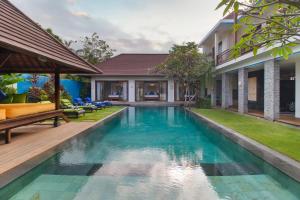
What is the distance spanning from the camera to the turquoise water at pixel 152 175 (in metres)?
4.89

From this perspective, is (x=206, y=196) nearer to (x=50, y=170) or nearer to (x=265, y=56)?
(x=50, y=170)

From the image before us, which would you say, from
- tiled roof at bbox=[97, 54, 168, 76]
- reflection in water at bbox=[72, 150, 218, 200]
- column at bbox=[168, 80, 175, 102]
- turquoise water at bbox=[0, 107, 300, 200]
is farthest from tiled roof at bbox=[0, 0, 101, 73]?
column at bbox=[168, 80, 175, 102]

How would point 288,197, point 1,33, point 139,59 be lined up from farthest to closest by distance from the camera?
point 139,59
point 1,33
point 288,197

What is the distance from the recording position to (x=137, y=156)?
773 centimetres

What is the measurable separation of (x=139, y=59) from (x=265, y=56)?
22333 millimetres

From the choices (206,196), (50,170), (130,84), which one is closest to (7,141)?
(50,170)

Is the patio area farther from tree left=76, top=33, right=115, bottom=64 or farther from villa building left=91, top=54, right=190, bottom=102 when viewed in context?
tree left=76, top=33, right=115, bottom=64

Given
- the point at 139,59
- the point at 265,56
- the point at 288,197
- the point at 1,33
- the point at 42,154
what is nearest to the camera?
the point at 288,197

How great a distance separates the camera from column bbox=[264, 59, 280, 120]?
1309cm

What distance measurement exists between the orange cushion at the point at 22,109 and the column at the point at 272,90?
1030 cm

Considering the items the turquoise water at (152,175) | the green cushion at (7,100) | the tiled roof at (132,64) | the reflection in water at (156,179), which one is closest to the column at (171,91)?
the tiled roof at (132,64)

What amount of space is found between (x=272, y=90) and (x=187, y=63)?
10.8 metres

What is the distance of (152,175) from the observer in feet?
19.5

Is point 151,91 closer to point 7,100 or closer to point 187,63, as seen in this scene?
point 187,63
